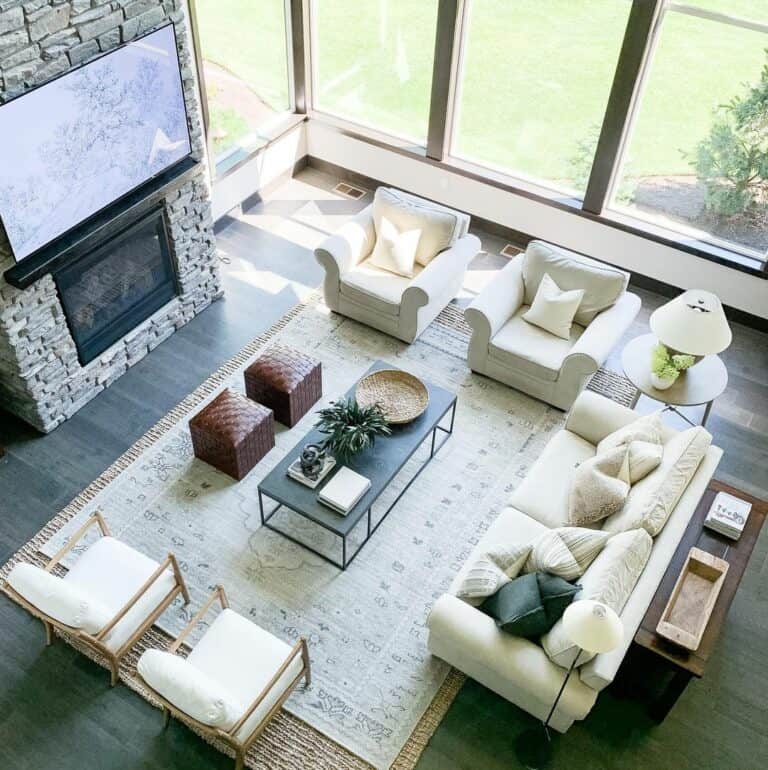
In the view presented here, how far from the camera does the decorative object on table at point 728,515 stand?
4.54 meters

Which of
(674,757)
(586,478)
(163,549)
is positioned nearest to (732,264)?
(586,478)

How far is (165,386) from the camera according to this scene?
6.18 meters

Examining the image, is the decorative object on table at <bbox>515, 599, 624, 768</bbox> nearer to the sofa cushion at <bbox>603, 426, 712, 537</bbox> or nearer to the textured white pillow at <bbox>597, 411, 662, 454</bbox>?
the sofa cushion at <bbox>603, 426, 712, 537</bbox>

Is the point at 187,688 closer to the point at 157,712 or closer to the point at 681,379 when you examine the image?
the point at 157,712

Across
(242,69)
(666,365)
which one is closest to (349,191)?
(242,69)

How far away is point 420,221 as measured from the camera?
649 cm

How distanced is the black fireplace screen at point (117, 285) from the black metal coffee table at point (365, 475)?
184 centimetres

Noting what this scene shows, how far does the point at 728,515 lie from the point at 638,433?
25.9 inches

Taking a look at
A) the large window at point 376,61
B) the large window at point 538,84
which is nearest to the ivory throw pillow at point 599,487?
the large window at point 538,84

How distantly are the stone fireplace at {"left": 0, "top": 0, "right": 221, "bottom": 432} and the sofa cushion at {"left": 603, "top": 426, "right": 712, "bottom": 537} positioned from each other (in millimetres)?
3699

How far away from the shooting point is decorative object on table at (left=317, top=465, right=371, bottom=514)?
4.82 metres

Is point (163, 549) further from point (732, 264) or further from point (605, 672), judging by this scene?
point (732, 264)

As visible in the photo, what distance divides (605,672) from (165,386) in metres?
3.78

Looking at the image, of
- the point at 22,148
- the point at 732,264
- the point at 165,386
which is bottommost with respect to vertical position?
the point at 165,386
